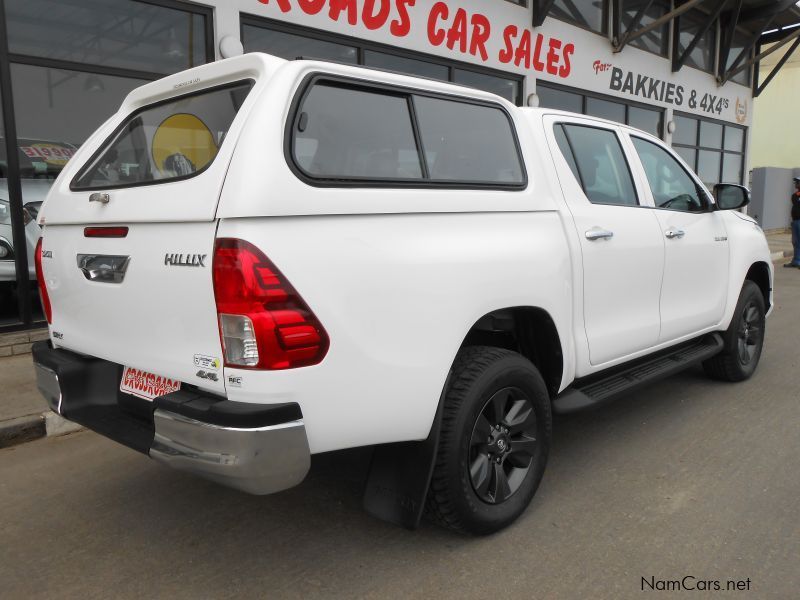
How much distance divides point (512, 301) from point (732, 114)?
17027 millimetres

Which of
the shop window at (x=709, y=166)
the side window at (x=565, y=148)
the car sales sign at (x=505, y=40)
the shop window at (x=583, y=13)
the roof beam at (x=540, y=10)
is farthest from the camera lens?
the shop window at (x=709, y=166)

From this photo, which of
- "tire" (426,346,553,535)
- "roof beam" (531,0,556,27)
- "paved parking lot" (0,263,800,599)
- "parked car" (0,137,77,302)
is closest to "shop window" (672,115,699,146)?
"roof beam" (531,0,556,27)

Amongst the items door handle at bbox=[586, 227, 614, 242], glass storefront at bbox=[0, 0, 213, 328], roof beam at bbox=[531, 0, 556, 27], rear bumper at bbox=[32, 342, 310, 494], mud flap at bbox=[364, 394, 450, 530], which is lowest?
mud flap at bbox=[364, 394, 450, 530]

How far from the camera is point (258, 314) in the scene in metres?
2.00

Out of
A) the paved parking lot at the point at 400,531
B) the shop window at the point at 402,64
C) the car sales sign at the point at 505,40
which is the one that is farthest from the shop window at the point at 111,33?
the paved parking lot at the point at 400,531

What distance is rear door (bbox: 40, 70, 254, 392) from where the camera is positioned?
213 cm

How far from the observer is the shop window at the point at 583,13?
10906mm

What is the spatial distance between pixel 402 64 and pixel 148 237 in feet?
23.0

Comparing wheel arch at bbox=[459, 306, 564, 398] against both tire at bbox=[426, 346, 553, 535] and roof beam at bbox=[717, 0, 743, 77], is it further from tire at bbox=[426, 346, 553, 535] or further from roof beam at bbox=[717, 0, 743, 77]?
roof beam at bbox=[717, 0, 743, 77]

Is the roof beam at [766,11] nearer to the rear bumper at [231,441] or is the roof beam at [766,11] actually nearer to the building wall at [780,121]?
the building wall at [780,121]

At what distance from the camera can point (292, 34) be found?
727 centimetres

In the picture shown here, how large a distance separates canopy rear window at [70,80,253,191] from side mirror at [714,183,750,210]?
11.1ft

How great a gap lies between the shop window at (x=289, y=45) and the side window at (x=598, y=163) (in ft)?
12.7

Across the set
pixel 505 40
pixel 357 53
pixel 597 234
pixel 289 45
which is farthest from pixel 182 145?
pixel 505 40
